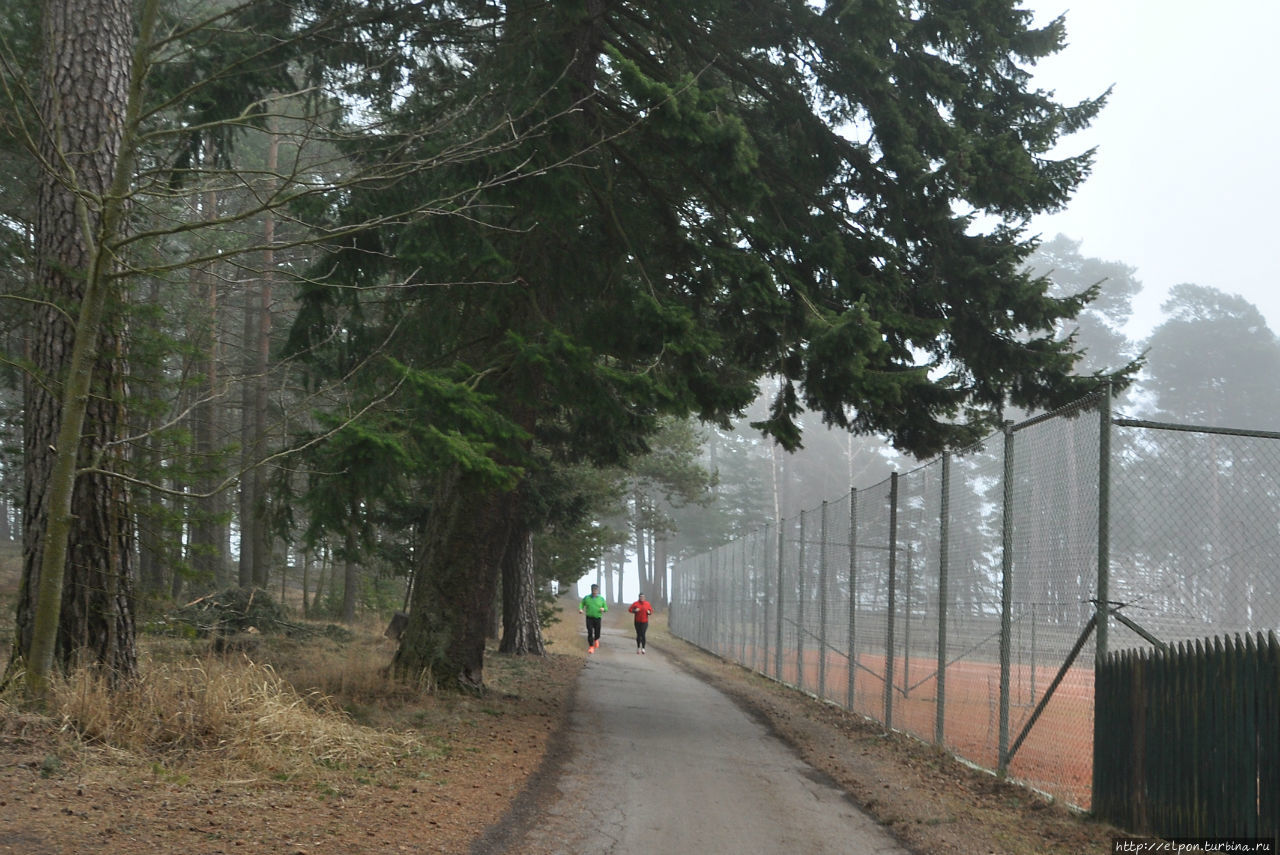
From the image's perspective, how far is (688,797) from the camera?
25.6 ft

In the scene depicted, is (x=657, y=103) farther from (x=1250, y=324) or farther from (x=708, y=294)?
(x=1250, y=324)

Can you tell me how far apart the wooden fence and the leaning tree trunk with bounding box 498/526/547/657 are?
50.9 feet

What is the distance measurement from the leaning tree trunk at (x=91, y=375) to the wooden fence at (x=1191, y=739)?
679 centimetres

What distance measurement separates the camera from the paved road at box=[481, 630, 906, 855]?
6.39m

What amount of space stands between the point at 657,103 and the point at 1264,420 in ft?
139

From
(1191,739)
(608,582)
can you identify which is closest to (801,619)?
(1191,739)

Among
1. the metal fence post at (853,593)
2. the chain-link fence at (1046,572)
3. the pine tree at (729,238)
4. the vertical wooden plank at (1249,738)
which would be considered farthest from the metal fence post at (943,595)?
the vertical wooden plank at (1249,738)

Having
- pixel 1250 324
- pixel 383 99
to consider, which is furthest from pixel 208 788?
pixel 1250 324

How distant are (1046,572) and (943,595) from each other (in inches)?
101

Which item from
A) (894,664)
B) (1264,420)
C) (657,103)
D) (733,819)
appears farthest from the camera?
(1264,420)

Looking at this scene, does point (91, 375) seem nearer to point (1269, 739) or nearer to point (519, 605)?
point (1269, 739)

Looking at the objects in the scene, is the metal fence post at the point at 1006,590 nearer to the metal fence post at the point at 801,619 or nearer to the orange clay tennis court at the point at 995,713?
the orange clay tennis court at the point at 995,713

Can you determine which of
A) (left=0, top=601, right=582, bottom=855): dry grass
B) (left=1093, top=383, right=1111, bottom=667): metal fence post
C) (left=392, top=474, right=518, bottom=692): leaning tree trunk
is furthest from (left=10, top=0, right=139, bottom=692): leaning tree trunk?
(left=1093, top=383, right=1111, bottom=667): metal fence post

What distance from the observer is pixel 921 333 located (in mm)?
11586
